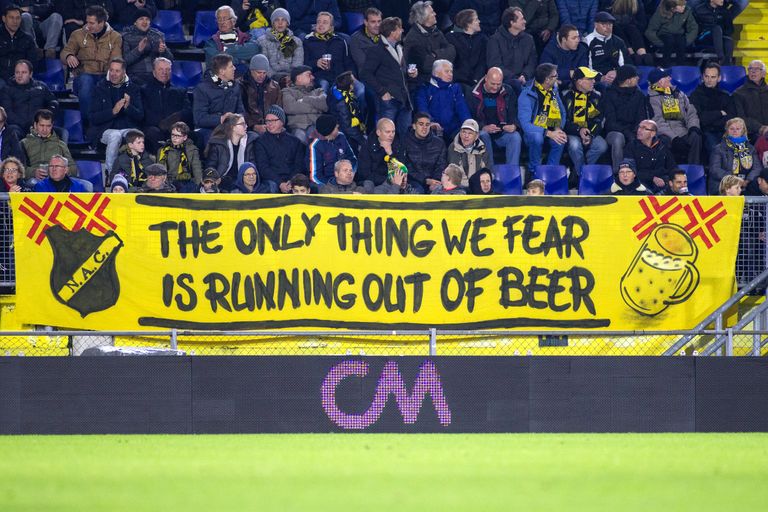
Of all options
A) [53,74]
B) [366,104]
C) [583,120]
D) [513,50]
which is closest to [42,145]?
[53,74]

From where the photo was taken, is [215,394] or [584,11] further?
[584,11]

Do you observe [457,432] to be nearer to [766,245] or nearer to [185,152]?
[766,245]

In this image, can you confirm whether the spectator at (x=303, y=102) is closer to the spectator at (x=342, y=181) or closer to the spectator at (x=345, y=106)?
the spectator at (x=345, y=106)

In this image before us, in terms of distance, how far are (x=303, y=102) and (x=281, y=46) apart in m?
1.24

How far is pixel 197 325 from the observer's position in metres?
14.5

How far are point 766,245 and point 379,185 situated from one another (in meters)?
4.69

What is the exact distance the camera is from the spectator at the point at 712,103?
18.6 m

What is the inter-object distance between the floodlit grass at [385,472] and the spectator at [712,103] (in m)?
6.61

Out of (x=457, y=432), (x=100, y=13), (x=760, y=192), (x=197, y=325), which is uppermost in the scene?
(x=100, y=13)

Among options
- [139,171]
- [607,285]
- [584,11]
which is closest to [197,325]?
[139,171]

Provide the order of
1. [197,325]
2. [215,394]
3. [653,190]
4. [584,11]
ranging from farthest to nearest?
[584,11] < [653,190] < [197,325] < [215,394]

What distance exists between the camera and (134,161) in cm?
1612

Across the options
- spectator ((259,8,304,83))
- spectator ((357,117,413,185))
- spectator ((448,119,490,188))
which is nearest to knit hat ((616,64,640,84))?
spectator ((448,119,490,188))

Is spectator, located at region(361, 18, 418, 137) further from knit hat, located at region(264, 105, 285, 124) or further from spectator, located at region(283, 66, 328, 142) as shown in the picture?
knit hat, located at region(264, 105, 285, 124)
